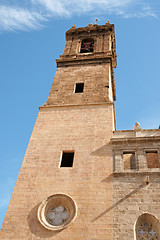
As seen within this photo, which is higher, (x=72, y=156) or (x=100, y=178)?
(x=72, y=156)

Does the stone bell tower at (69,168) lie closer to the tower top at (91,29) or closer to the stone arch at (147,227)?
the stone arch at (147,227)

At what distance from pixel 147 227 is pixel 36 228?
5.15 metres

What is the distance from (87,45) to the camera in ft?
84.2

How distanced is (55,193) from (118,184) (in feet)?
10.7

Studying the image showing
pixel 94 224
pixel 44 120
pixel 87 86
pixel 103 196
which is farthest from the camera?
pixel 87 86

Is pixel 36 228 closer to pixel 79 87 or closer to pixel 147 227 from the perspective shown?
pixel 147 227

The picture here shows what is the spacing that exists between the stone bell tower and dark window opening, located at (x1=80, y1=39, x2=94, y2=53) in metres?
4.29

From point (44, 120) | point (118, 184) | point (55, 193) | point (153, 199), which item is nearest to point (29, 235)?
point (55, 193)

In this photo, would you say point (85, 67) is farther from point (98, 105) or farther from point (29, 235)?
point (29, 235)

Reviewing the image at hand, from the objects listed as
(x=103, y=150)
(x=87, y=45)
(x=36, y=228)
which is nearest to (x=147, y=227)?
(x=103, y=150)

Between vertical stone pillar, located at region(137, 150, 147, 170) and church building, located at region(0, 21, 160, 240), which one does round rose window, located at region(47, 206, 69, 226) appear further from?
vertical stone pillar, located at region(137, 150, 147, 170)

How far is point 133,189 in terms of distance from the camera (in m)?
12.6

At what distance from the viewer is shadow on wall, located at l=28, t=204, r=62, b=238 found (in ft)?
37.7

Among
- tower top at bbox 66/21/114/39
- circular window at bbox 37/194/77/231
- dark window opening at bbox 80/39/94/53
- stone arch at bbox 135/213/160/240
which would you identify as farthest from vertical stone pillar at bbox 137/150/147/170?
tower top at bbox 66/21/114/39
